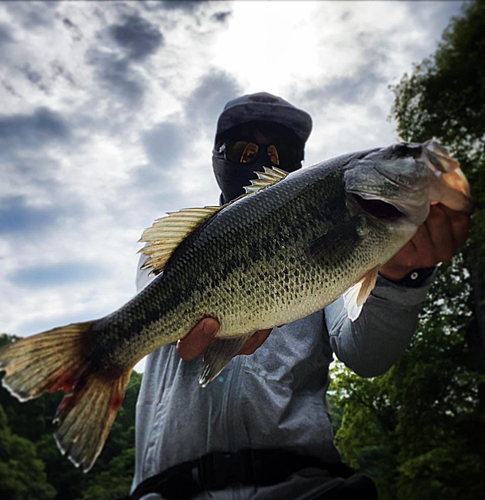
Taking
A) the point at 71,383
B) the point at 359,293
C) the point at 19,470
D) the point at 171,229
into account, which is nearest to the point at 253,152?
the point at 171,229

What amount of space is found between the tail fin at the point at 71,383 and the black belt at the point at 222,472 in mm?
1035

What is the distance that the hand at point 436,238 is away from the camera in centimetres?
186

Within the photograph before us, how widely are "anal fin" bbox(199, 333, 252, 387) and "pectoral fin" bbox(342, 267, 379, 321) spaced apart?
1.59 feet

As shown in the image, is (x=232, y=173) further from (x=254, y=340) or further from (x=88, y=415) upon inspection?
(x=88, y=415)

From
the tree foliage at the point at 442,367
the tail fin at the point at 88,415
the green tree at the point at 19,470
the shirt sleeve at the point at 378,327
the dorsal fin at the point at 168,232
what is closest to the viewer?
the tail fin at the point at 88,415

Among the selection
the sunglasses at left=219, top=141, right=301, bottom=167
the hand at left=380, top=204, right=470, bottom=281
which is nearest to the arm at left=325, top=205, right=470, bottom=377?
the hand at left=380, top=204, right=470, bottom=281

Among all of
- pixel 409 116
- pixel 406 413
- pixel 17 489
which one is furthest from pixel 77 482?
pixel 409 116

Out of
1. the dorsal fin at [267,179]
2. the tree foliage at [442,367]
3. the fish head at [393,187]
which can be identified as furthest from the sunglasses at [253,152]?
the tree foliage at [442,367]

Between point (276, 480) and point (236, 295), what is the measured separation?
141 cm

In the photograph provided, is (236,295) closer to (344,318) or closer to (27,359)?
(27,359)

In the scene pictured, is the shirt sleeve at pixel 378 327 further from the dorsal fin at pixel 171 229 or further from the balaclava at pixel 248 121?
the balaclava at pixel 248 121

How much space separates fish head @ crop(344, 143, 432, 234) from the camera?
70.1 inches

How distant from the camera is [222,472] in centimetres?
256

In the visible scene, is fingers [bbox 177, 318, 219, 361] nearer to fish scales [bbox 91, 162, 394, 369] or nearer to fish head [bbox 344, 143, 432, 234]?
fish scales [bbox 91, 162, 394, 369]
